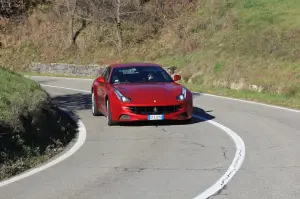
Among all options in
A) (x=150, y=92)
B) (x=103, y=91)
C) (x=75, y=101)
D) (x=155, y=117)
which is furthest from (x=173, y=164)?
(x=75, y=101)

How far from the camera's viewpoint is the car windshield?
13422mm

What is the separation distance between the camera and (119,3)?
38.5 meters

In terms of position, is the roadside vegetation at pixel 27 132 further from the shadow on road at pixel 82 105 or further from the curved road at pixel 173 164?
the shadow on road at pixel 82 105

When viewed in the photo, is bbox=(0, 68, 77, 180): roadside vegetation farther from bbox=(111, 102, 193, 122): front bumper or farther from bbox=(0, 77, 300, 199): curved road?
bbox=(111, 102, 193, 122): front bumper

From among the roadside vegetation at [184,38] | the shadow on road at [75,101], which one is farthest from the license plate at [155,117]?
the roadside vegetation at [184,38]

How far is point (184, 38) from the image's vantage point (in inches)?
1442

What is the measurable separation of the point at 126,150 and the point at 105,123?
147 inches

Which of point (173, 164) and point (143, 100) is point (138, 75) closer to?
point (143, 100)

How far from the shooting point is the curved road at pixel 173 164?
21.5 feet

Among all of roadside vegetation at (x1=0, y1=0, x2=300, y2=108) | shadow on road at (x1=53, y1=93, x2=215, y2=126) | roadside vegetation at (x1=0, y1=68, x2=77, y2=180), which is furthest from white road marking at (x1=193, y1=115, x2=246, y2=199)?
roadside vegetation at (x1=0, y1=0, x2=300, y2=108)

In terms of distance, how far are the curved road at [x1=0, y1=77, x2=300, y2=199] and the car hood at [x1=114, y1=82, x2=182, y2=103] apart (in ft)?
2.01

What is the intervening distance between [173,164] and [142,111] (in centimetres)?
402

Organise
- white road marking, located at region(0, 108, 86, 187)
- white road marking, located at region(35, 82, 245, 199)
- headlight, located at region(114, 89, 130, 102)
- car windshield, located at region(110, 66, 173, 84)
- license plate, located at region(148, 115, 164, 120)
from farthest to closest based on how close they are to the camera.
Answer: car windshield, located at region(110, 66, 173, 84), headlight, located at region(114, 89, 130, 102), license plate, located at region(148, 115, 164, 120), white road marking, located at region(0, 108, 86, 187), white road marking, located at region(35, 82, 245, 199)

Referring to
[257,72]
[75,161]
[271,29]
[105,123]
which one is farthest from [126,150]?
[271,29]
